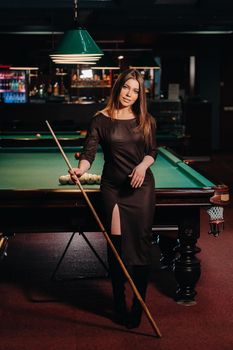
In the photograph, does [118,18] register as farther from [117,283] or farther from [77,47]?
[117,283]

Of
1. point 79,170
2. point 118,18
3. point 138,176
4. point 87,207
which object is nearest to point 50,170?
point 87,207

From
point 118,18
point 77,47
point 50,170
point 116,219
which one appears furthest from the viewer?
point 118,18

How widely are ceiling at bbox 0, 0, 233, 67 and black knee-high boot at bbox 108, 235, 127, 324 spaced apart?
6151mm

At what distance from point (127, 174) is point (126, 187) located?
0.07 meters

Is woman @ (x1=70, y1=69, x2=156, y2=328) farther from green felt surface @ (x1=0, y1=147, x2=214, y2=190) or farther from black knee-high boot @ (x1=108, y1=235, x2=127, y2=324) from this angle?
green felt surface @ (x1=0, y1=147, x2=214, y2=190)

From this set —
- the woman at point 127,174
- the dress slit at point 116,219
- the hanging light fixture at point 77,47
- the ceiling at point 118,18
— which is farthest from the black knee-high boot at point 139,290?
the ceiling at point 118,18

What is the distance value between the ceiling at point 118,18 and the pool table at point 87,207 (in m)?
5.52

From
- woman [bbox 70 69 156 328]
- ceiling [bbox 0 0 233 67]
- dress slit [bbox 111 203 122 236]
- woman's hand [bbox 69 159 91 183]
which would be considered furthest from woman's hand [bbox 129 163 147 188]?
ceiling [bbox 0 0 233 67]

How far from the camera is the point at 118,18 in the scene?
1138 cm

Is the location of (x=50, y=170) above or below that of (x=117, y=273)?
above

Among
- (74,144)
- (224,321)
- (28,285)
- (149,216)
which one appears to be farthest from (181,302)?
(74,144)

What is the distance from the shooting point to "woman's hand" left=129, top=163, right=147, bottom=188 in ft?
12.8

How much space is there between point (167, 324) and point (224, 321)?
34 cm

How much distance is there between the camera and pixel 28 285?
16.3ft
